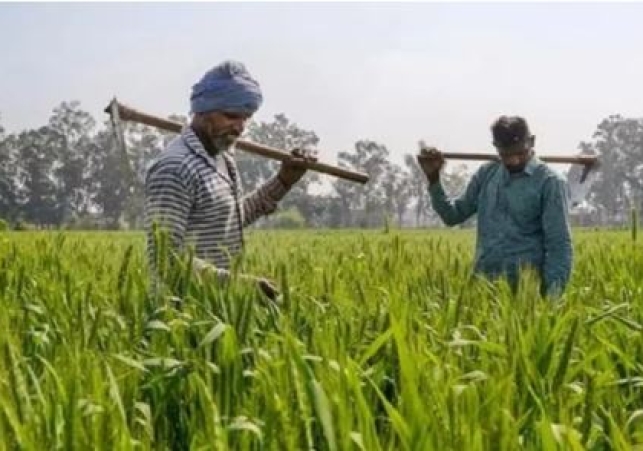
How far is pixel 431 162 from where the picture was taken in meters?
4.71

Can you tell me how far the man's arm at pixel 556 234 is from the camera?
410 cm

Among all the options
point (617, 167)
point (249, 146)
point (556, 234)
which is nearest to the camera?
point (249, 146)

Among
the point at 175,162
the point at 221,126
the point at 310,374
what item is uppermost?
the point at 221,126

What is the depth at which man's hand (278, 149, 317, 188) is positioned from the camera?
362cm

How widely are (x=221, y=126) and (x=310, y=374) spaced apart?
1725 millimetres

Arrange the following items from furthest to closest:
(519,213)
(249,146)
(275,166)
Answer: (275,166), (519,213), (249,146)

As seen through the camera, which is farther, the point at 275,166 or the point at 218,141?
the point at 275,166

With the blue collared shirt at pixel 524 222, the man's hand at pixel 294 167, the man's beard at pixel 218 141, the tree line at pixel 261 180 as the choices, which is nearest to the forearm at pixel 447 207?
the blue collared shirt at pixel 524 222

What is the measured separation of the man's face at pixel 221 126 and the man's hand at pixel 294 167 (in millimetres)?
495

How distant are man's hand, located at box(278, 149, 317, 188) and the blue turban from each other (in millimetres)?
490

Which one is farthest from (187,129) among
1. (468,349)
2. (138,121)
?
(468,349)

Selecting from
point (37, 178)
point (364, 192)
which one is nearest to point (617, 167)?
point (364, 192)

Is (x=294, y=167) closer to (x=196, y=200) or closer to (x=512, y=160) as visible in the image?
(x=196, y=200)

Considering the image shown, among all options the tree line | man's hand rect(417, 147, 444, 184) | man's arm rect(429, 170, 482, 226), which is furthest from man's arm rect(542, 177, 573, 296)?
the tree line
